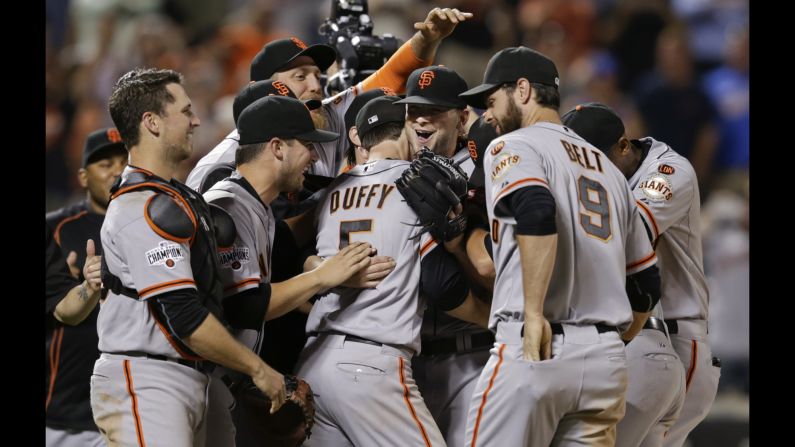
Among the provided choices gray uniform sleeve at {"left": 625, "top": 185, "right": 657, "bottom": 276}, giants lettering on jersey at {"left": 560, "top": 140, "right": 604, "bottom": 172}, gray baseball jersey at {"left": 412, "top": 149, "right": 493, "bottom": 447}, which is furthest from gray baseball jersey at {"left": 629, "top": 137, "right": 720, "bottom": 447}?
gray baseball jersey at {"left": 412, "top": 149, "right": 493, "bottom": 447}

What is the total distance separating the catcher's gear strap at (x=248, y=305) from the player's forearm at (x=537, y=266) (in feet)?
3.33

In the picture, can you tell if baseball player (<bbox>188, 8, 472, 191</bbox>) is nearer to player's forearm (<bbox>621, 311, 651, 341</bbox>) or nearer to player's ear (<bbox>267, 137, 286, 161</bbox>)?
player's ear (<bbox>267, 137, 286, 161</bbox>)

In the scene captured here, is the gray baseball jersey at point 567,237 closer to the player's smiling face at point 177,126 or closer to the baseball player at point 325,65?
the player's smiling face at point 177,126

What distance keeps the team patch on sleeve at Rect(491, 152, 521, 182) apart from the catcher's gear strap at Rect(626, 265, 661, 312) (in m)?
0.73

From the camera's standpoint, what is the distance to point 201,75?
37.2 ft

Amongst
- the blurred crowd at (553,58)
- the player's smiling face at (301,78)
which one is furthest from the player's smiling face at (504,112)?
the blurred crowd at (553,58)

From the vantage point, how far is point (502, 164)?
366 cm

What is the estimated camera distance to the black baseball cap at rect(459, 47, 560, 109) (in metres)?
3.90

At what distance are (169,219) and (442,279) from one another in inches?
43.7

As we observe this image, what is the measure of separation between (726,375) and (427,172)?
19.2 feet

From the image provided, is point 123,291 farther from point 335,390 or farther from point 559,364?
point 559,364

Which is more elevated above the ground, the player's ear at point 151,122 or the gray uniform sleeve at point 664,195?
the player's ear at point 151,122

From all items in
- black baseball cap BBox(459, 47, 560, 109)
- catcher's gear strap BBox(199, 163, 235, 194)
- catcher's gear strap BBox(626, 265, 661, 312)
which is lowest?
catcher's gear strap BBox(626, 265, 661, 312)

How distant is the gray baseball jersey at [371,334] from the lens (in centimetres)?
402
